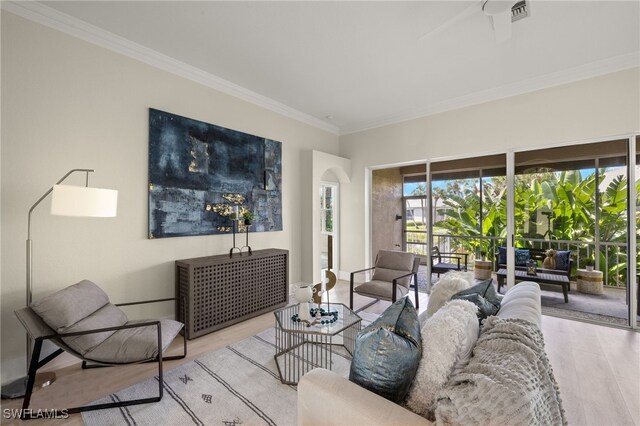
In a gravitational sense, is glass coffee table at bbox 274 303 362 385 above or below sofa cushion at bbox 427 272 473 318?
below

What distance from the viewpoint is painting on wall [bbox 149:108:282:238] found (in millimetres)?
3082

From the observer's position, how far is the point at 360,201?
5.44 m

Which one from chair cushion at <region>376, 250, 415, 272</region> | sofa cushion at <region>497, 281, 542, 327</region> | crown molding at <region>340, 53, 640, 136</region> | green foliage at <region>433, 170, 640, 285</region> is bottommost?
chair cushion at <region>376, 250, 415, 272</region>

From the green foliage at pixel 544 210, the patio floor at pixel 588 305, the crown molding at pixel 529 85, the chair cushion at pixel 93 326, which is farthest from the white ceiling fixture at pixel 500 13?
the chair cushion at pixel 93 326

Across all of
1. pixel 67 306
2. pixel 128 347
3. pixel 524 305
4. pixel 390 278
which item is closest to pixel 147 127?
pixel 67 306

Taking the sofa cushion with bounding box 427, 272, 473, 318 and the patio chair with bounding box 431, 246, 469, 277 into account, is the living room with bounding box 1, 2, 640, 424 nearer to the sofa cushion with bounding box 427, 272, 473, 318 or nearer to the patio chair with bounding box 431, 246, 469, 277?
the sofa cushion with bounding box 427, 272, 473, 318

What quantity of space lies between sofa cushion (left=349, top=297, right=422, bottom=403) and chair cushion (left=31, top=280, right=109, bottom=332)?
6.79ft

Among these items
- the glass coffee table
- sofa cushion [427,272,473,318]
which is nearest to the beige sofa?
the glass coffee table

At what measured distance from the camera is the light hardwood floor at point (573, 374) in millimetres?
1924

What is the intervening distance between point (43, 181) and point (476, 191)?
5.16 m

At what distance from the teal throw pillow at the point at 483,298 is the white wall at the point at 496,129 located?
108 inches

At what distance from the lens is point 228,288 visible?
331 cm

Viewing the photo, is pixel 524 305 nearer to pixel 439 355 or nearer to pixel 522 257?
pixel 439 355

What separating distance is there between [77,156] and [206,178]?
123cm
